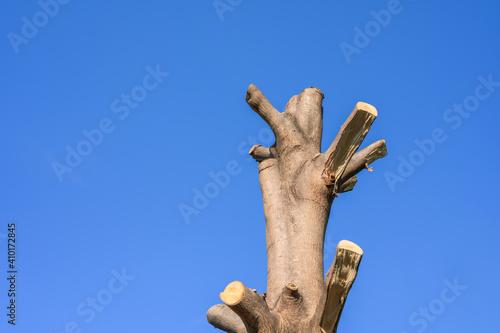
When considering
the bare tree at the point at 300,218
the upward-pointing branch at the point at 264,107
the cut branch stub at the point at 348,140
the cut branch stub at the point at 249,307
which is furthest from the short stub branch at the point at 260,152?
the cut branch stub at the point at 249,307

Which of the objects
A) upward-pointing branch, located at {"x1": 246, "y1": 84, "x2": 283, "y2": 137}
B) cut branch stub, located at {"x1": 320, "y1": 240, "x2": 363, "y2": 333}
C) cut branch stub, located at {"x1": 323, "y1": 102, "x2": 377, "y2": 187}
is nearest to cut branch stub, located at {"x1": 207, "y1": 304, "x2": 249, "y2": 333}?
cut branch stub, located at {"x1": 320, "y1": 240, "x2": 363, "y2": 333}

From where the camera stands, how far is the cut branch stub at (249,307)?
248 cm

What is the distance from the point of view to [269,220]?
3.21 m

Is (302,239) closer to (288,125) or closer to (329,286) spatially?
(329,286)

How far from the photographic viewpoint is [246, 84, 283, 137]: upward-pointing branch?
3.50 m

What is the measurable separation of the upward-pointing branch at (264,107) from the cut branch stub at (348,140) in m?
0.46

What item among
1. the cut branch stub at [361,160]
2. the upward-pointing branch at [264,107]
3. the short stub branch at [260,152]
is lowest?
the cut branch stub at [361,160]

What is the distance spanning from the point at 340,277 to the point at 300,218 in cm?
59

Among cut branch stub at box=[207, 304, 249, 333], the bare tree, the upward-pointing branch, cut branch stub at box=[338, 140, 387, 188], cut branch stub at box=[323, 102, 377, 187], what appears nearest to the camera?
the bare tree

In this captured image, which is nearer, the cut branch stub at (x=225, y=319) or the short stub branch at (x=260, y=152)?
the cut branch stub at (x=225, y=319)

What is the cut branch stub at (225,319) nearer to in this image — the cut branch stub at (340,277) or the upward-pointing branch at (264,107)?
the cut branch stub at (340,277)

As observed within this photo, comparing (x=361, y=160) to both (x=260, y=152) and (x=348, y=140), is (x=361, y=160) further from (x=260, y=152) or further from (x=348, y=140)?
(x=260, y=152)

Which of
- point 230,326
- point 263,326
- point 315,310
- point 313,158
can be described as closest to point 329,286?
point 315,310

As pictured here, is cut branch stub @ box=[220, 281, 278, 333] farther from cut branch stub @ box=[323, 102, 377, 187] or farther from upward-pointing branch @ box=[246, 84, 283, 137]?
upward-pointing branch @ box=[246, 84, 283, 137]
